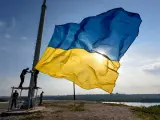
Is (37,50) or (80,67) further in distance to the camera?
(37,50)

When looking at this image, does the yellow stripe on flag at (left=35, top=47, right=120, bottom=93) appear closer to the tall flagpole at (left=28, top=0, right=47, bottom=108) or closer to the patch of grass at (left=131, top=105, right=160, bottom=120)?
the tall flagpole at (left=28, top=0, right=47, bottom=108)

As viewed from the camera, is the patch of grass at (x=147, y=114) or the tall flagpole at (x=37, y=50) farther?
the patch of grass at (x=147, y=114)

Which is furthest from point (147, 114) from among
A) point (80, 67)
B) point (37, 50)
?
point (37, 50)

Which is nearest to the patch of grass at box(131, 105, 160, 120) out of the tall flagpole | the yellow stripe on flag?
the yellow stripe on flag

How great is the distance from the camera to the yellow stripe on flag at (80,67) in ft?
51.1

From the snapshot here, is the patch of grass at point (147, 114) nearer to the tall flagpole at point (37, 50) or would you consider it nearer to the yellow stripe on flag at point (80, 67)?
the yellow stripe on flag at point (80, 67)

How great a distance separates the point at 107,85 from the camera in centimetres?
1535

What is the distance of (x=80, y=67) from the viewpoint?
1662 cm

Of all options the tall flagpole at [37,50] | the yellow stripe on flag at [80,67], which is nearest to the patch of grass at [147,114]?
the yellow stripe on flag at [80,67]

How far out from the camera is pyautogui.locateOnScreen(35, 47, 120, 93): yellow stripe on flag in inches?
613

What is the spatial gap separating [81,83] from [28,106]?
615cm

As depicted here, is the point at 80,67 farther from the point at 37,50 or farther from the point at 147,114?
the point at 147,114

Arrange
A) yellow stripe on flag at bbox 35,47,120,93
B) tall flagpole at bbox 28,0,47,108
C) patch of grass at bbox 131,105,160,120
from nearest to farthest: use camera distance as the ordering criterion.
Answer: yellow stripe on flag at bbox 35,47,120,93, tall flagpole at bbox 28,0,47,108, patch of grass at bbox 131,105,160,120

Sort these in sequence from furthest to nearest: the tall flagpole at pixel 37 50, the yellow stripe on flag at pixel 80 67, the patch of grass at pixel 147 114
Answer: the patch of grass at pixel 147 114 → the tall flagpole at pixel 37 50 → the yellow stripe on flag at pixel 80 67
